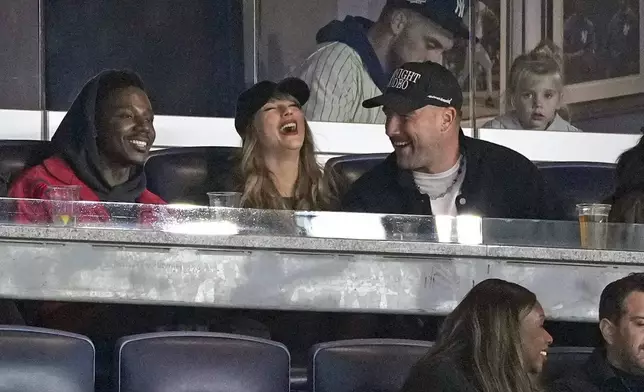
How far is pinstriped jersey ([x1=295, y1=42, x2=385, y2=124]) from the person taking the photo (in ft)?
18.6

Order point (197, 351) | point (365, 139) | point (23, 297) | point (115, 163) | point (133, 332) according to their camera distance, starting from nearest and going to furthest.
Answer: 1. point (197, 351)
2. point (23, 297)
3. point (133, 332)
4. point (115, 163)
5. point (365, 139)

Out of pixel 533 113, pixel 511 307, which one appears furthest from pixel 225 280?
pixel 533 113

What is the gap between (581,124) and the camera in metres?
5.85

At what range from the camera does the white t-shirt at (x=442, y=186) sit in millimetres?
4062

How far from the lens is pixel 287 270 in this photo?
10.8 feet

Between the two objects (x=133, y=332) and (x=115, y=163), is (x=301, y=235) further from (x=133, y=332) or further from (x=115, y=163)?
(x=115, y=163)

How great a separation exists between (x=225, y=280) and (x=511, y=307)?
75 centimetres

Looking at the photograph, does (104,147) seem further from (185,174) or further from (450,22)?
(450,22)

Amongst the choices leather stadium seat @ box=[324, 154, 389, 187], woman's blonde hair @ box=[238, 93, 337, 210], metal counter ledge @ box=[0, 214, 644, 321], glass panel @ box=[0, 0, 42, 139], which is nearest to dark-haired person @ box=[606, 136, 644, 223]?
metal counter ledge @ box=[0, 214, 644, 321]

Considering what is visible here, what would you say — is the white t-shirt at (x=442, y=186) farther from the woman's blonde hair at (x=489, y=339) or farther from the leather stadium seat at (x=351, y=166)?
the woman's blonde hair at (x=489, y=339)

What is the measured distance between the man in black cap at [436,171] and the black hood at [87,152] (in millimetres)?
663

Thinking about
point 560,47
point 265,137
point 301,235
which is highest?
point 560,47

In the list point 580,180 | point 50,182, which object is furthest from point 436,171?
point 50,182

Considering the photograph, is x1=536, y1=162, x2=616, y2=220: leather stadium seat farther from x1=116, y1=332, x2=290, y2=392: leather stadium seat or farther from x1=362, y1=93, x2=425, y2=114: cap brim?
x1=116, y1=332, x2=290, y2=392: leather stadium seat
